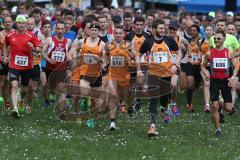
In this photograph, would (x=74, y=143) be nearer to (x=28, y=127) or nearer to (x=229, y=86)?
(x=28, y=127)

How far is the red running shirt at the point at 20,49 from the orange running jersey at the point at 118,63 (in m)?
1.58

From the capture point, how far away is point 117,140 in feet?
40.1

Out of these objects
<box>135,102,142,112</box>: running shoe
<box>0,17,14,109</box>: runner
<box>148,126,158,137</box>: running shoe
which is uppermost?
<box>0,17,14,109</box>: runner

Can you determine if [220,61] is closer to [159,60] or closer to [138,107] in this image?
[159,60]

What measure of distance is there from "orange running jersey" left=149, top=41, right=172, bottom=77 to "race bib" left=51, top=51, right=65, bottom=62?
2503 millimetres

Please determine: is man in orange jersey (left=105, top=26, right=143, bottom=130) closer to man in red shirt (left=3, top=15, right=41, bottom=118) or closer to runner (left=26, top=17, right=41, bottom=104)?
man in red shirt (left=3, top=15, right=41, bottom=118)

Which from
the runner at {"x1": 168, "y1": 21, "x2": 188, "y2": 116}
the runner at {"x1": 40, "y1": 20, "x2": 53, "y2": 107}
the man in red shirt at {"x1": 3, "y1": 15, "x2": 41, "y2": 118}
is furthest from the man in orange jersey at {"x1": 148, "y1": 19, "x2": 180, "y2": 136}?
the runner at {"x1": 40, "y1": 20, "x2": 53, "y2": 107}

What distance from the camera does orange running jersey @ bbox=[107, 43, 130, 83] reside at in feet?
45.2

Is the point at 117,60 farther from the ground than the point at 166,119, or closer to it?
farther from the ground

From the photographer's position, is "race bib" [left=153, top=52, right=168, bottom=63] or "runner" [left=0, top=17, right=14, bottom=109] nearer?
"race bib" [left=153, top=52, right=168, bottom=63]

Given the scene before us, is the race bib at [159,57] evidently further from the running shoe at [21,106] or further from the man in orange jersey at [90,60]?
the running shoe at [21,106]

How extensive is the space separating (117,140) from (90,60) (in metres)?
2.10

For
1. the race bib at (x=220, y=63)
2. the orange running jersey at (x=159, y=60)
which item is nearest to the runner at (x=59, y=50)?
the orange running jersey at (x=159, y=60)

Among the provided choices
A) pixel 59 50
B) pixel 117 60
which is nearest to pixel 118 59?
pixel 117 60
